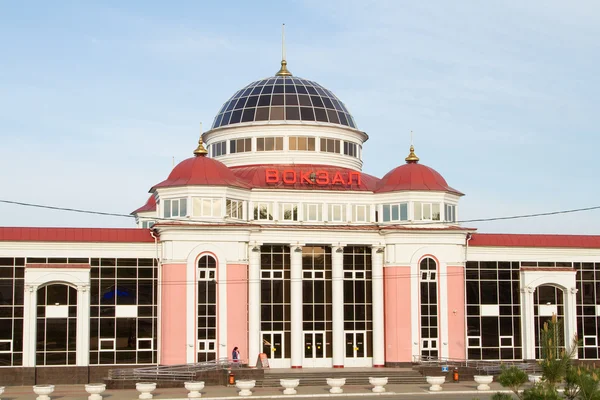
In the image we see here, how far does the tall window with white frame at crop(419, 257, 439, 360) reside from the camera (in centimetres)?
7200

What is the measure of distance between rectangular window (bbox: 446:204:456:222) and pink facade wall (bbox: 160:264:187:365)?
797 inches

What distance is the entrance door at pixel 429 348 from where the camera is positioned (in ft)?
236

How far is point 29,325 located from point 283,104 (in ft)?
88.5

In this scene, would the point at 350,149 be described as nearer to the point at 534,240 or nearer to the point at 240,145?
the point at 240,145

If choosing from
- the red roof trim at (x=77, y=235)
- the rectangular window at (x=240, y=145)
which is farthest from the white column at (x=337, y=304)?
the red roof trim at (x=77, y=235)

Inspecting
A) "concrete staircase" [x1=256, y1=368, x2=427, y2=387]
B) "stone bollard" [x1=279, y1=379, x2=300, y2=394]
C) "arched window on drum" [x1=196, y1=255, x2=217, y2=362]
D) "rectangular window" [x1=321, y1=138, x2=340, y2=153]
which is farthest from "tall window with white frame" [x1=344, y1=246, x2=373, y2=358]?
"stone bollard" [x1=279, y1=379, x2=300, y2=394]

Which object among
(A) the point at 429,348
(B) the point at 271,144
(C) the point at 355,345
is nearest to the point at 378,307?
(C) the point at 355,345

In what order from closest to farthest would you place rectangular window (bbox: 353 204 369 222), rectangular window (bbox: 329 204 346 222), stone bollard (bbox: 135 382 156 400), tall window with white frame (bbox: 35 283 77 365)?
stone bollard (bbox: 135 382 156 400) < tall window with white frame (bbox: 35 283 77 365) < rectangular window (bbox: 329 204 346 222) < rectangular window (bbox: 353 204 369 222)

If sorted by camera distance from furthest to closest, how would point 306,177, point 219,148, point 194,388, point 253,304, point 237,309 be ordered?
point 219,148 → point 306,177 → point 253,304 → point 237,309 → point 194,388

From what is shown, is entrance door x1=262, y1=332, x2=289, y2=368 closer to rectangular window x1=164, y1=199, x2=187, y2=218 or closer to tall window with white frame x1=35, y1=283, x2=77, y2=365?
rectangular window x1=164, y1=199, x2=187, y2=218

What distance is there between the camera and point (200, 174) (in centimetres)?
7088

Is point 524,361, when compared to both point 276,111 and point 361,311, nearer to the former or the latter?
point 361,311

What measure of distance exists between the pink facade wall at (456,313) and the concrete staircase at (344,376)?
452cm

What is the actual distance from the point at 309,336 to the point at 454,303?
11.0 metres
